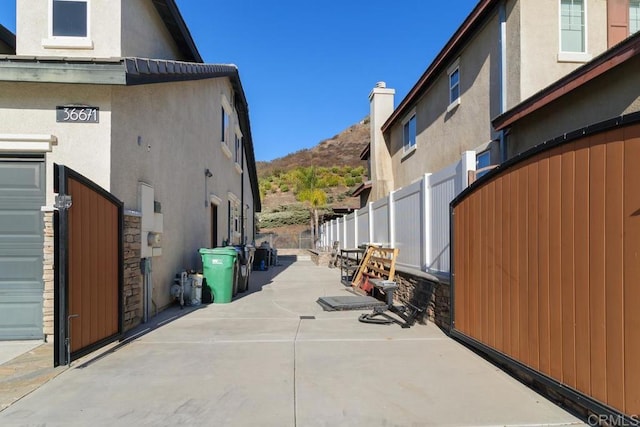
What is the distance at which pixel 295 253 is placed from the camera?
3322 centimetres

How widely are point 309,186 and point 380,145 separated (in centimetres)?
2066

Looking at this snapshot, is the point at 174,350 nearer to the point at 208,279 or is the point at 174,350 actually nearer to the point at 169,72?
the point at 208,279

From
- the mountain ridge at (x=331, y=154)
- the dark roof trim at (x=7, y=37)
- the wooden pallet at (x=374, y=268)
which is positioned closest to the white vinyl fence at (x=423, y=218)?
the wooden pallet at (x=374, y=268)

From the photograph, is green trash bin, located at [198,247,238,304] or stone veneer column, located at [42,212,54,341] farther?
green trash bin, located at [198,247,238,304]

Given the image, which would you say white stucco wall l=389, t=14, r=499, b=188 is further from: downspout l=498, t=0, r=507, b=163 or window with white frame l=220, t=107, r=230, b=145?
window with white frame l=220, t=107, r=230, b=145

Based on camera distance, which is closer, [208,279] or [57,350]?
[57,350]

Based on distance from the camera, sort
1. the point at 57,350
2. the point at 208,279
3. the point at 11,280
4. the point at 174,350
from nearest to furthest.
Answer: the point at 57,350 < the point at 174,350 < the point at 11,280 < the point at 208,279

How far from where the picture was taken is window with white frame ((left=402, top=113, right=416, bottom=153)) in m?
15.4

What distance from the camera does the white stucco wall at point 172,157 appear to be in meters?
6.86

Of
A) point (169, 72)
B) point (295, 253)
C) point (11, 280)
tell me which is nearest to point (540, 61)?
point (169, 72)

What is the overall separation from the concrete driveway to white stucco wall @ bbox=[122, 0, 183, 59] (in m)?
4.91

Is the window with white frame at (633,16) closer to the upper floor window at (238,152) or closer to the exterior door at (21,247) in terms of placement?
the exterior door at (21,247)

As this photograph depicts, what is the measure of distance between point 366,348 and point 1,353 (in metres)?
4.87

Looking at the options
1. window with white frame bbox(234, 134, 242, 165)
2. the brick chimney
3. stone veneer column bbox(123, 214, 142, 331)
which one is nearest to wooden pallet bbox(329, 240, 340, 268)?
the brick chimney
